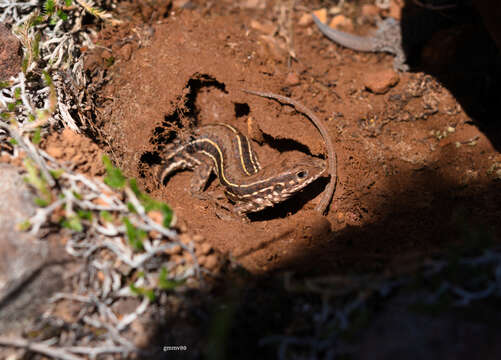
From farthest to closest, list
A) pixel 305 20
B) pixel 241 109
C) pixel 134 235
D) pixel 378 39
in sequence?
pixel 305 20, pixel 378 39, pixel 241 109, pixel 134 235

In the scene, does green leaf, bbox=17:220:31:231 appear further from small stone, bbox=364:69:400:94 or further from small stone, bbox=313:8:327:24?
small stone, bbox=313:8:327:24

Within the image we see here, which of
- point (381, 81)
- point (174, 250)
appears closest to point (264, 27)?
point (381, 81)

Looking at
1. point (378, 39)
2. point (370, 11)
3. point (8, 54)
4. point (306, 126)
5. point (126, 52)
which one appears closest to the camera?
point (8, 54)

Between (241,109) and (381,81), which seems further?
(241,109)

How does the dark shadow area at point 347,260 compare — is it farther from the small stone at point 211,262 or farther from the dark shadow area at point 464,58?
the dark shadow area at point 464,58

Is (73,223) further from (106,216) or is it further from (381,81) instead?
(381,81)

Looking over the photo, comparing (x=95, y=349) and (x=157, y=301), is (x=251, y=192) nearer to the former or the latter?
(x=157, y=301)
